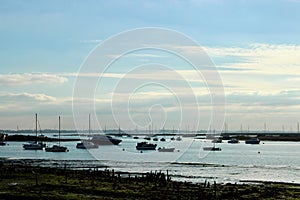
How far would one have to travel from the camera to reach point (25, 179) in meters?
58.5

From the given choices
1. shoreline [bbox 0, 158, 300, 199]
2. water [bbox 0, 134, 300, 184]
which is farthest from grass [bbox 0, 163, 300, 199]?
water [bbox 0, 134, 300, 184]

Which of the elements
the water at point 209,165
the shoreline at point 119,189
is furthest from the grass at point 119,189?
the water at point 209,165

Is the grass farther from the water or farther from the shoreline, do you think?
the water

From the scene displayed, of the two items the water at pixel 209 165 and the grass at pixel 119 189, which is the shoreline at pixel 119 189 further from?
the water at pixel 209 165

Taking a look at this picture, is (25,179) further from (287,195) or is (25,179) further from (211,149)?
(211,149)

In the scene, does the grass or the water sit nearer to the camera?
the grass

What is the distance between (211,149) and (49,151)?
58.2 m

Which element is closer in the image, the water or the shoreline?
the shoreline

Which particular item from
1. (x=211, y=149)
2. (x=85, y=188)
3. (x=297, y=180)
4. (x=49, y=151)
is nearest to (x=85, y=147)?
(x=49, y=151)

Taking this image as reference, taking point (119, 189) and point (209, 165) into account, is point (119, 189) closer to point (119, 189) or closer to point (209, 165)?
point (119, 189)

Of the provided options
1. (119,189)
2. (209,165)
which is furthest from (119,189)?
(209,165)

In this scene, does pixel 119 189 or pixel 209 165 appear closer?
pixel 119 189

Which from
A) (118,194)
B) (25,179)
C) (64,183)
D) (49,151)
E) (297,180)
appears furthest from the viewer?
(49,151)

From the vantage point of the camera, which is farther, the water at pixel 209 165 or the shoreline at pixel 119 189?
the water at pixel 209 165
